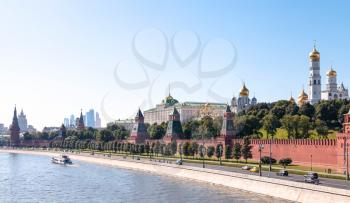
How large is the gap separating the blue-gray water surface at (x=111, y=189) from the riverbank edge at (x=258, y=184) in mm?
691

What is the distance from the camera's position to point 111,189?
38.9 m

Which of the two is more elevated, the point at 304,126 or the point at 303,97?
the point at 303,97

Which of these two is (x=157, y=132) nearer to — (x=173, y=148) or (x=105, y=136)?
(x=173, y=148)

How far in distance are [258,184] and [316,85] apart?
64588mm

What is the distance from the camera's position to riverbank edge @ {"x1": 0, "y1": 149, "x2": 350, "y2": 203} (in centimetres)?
2670

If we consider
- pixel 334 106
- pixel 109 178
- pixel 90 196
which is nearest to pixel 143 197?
pixel 90 196

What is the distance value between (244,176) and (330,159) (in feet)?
35.9

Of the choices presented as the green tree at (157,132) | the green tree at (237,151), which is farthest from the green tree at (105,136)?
the green tree at (237,151)

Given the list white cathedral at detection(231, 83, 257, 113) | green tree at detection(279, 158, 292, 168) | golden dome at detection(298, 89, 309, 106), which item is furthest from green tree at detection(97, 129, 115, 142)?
green tree at detection(279, 158, 292, 168)

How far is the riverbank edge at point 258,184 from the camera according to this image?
87.6 feet

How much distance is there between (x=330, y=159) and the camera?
42906mm

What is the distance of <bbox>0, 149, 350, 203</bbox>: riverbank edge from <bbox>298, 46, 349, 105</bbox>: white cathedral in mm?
48116

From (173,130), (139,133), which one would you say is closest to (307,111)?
(173,130)

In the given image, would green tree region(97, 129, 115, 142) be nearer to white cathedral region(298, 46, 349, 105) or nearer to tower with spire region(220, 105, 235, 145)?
white cathedral region(298, 46, 349, 105)
